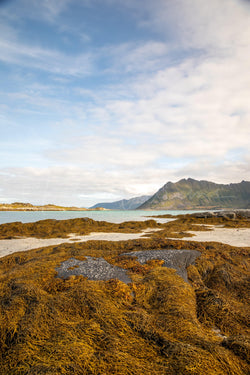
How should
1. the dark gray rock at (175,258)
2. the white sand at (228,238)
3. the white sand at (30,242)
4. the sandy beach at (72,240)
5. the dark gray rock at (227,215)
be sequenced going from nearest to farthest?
the dark gray rock at (175,258), the white sand at (30,242), the sandy beach at (72,240), the white sand at (228,238), the dark gray rock at (227,215)

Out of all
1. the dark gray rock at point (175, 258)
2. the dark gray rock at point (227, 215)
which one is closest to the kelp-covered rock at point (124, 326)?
the dark gray rock at point (175, 258)

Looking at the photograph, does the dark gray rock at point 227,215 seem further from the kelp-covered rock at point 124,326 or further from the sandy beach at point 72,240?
the kelp-covered rock at point 124,326

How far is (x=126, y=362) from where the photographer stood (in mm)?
2229

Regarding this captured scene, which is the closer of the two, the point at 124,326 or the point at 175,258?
the point at 124,326

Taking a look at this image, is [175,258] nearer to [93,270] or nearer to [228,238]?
[93,270]

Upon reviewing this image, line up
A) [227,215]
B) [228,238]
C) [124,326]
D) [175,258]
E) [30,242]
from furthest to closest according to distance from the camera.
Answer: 1. [227,215]
2. [228,238]
3. [30,242]
4. [175,258]
5. [124,326]

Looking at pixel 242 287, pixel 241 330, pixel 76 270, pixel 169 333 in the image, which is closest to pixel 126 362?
pixel 169 333

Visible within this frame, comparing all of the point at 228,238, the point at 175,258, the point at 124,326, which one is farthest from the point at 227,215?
the point at 124,326

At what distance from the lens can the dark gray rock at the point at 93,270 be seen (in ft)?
15.1

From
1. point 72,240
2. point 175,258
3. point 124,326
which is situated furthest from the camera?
point 72,240

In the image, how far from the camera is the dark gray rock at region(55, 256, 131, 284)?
4.61 metres

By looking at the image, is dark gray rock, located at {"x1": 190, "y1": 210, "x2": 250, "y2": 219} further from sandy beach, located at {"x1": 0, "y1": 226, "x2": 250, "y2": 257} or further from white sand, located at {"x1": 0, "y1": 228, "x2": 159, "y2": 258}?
white sand, located at {"x1": 0, "y1": 228, "x2": 159, "y2": 258}

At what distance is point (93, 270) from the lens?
195 inches

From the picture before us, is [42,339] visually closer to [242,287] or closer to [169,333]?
[169,333]
